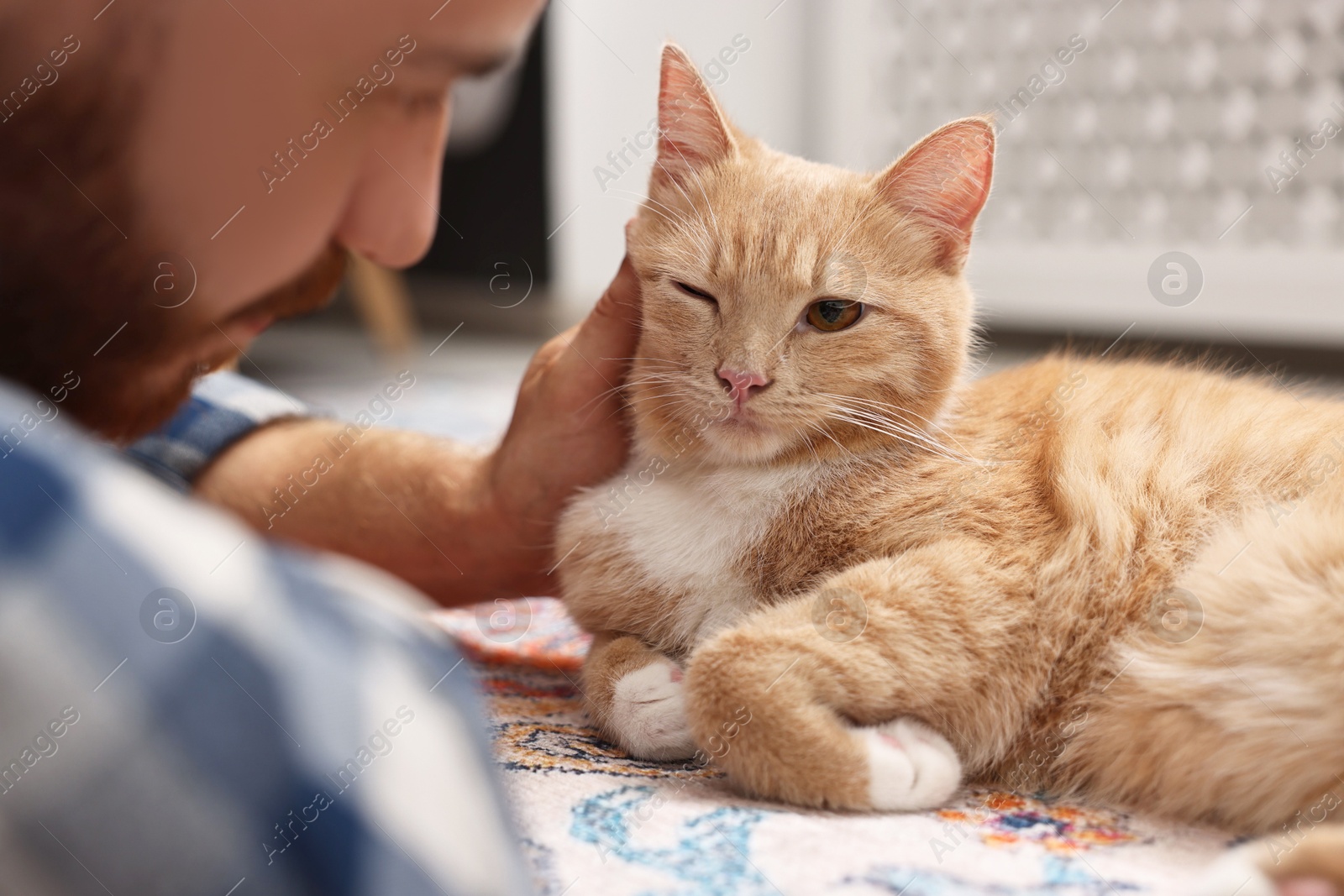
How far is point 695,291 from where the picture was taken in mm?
1117

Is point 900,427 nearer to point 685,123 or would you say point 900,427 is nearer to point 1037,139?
point 685,123

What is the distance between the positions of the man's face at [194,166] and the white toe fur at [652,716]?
0.61 m

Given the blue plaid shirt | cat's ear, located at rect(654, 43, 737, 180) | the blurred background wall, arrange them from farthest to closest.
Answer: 1. the blurred background wall
2. cat's ear, located at rect(654, 43, 737, 180)
3. the blue plaid shirt

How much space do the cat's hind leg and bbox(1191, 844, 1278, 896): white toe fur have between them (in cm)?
41

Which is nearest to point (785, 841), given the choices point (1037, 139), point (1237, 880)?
point (1237, 880)

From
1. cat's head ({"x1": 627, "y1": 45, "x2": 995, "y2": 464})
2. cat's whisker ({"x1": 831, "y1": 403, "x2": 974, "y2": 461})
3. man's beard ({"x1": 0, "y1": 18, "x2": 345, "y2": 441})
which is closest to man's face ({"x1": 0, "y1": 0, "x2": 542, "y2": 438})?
man's beard ({"x1": 0, "y1": 18, "x2": 345, "y2": 441})

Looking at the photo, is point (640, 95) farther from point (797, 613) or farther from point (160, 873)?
point (160, 873)

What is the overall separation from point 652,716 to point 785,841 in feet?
0.68

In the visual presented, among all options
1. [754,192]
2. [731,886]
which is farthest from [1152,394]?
[731,886]

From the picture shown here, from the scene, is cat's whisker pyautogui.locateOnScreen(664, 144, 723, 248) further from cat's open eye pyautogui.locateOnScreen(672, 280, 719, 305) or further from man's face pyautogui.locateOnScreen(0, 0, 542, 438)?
man's face pyautogui.locateOnScreen(0, 0, 542, 438)

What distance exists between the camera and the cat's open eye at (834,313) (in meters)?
1.06

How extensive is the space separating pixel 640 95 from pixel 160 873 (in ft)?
13.9

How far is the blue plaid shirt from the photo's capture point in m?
0.32

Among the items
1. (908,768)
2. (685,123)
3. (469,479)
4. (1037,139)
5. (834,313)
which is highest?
(685,123)
